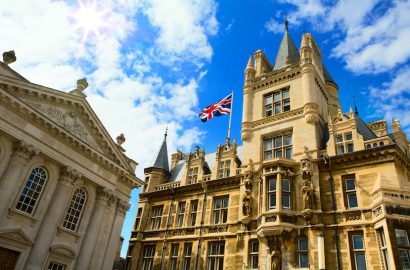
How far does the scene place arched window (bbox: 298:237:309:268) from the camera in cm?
2111

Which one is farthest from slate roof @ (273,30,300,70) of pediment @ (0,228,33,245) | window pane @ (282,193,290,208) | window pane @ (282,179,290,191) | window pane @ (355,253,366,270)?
pediment @ (0,228,33,245)

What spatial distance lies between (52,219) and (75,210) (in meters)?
2.52

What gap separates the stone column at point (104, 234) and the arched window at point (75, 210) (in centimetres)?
210

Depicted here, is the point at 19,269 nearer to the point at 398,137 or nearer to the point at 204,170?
the point at 204,170

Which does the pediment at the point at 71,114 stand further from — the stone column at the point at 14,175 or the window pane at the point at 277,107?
the window pane at the point at 277,107

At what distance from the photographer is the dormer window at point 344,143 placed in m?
23.8

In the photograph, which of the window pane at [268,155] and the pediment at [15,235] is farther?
the window pane at [268,155]

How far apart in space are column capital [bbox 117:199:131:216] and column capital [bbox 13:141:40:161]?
29.1ft

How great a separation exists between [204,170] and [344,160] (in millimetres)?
14259

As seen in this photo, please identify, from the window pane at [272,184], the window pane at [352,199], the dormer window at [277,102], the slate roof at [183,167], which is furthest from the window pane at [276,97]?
the window pane at [352,199]

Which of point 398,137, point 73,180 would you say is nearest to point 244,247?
point 73,180

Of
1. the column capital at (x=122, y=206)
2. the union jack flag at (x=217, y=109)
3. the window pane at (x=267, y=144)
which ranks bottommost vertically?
the column capital at (x=122, y=206)

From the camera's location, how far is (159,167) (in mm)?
36438

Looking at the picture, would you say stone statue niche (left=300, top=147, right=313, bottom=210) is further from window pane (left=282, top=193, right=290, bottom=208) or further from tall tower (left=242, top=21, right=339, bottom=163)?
window pane (left=282, top=193, right=290, bottom=208)
